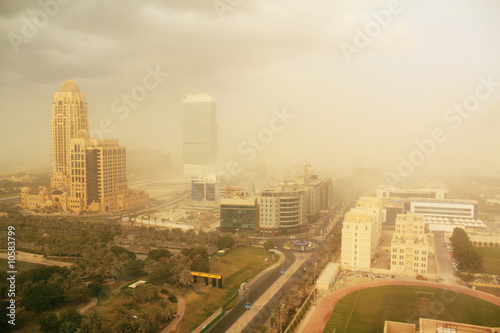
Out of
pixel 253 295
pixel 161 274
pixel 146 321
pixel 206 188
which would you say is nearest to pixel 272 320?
pixel 253 295

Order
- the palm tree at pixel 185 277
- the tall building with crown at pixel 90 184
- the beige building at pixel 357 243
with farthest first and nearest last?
the tall building with crown at pixel 90 184 < the beige building at pixel 357 243 < the palm tree at pixel 185 277

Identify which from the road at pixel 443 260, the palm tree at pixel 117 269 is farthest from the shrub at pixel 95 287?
the road at pixel 443 260

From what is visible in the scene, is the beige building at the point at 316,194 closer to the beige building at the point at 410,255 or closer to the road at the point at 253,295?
the road at the point at 253,295

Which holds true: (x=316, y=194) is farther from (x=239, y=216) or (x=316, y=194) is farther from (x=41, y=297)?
(x=41, y=297)

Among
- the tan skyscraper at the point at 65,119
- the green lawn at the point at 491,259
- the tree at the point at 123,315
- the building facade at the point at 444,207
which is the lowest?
the green lawn at the point at 491,259

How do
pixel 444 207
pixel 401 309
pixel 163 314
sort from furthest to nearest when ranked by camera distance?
1. pixel 444 207
2. pixel 401 309
3. pixel 163 314

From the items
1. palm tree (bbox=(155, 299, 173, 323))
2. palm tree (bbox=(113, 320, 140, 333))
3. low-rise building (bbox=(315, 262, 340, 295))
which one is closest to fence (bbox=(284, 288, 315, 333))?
low-rise building (bbox=(315, 262, 340, 295))

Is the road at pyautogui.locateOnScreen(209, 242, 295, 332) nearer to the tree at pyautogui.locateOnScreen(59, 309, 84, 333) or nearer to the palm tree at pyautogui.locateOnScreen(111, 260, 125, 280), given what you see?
the tree at pyautogui.locateOnScreen(59, 309, 84, 333)
